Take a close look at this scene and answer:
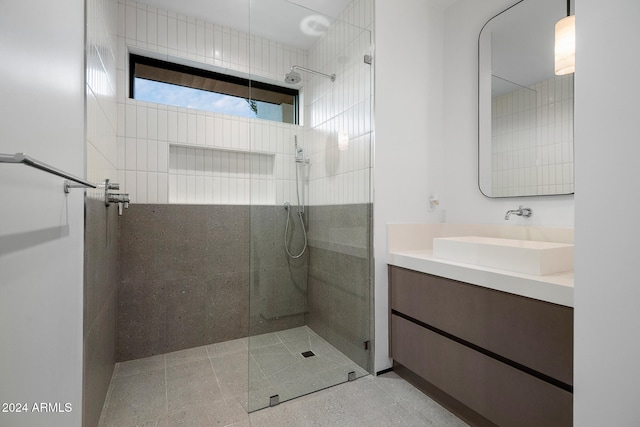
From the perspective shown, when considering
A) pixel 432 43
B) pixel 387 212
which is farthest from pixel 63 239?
pixel 432 43

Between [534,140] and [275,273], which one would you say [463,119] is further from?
[275,273]

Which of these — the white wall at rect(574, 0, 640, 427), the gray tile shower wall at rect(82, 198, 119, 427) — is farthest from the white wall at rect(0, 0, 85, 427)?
the white wall at rect(574, 0, 640, 427)

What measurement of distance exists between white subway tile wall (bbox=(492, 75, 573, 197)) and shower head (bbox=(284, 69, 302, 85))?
53.6 inches

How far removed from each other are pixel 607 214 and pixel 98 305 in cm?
211

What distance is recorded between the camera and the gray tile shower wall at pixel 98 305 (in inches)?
48.2

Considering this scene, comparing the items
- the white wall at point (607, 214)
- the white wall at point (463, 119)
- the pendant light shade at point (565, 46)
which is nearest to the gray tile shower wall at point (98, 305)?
the white wall at point (607, 214)

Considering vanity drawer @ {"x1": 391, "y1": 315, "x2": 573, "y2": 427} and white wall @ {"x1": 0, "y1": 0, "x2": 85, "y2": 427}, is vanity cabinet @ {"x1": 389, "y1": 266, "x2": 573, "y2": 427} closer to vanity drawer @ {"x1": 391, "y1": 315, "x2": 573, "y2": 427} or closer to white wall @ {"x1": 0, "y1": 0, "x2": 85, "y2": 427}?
vanity drawer @ {"x1": 391, "y1": 315, "x2": 573, "y2": 427}

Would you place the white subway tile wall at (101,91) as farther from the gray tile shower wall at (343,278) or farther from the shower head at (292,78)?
the gray tile shower wall at (343,278)

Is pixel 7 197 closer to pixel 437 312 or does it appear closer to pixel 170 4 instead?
pixel 437 312

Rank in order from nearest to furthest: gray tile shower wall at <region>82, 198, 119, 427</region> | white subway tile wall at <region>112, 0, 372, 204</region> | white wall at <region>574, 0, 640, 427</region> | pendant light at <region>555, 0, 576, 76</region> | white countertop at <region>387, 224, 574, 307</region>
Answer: white wall at <region>574, 0, 640, 427</region>
white countertop at <region>387, 224, 574, 307</region>
gray tile shower wall at <region>82, 198, 119, 427</region>
pendant light at <region>555, 0, 576, 76</region>
white subway tile wall at <region>112, 0, 372, 204</region>

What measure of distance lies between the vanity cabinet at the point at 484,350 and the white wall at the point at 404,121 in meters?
0.27

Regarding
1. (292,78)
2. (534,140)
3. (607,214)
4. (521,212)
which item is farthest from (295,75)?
(607,214)

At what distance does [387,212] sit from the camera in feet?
6.68

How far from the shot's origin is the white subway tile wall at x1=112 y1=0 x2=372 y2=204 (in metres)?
1.97
